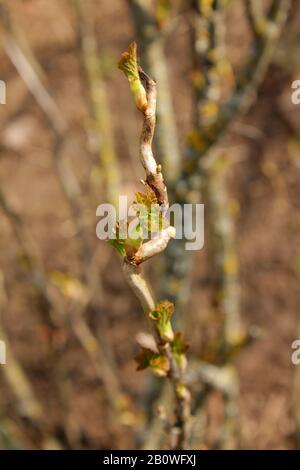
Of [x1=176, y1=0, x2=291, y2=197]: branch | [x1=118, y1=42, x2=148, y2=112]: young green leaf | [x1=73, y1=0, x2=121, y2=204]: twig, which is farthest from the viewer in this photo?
[x1=73, y1=0, x2=121, y2=204]: twig

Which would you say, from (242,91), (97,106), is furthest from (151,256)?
(97,106)

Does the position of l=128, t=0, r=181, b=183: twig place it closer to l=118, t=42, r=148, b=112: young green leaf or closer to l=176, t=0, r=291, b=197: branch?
l=176, t=0, r=291, b=197: branch

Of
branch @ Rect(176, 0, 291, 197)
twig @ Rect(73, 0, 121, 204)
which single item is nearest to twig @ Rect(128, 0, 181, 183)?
branch @ Rect(176, 0, 291, 197)

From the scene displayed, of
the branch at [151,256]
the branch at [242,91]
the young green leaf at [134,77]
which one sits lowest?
the branch at [151,256]

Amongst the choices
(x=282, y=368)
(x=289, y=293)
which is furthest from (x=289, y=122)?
(x=282, y=368)

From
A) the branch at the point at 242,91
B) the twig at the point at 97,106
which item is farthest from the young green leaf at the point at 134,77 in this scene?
the twig at the point at 97,106

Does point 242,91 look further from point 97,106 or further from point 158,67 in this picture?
point 97,106

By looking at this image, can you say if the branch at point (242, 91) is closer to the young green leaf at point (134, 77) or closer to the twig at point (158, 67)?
the twig at point (158, 67)

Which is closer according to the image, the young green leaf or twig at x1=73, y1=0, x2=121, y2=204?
the young green leaf

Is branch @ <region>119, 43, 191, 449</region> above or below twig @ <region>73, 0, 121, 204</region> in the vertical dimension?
below

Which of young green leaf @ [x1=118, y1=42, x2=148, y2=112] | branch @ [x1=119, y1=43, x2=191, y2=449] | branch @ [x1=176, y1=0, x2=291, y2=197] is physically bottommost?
branch @ [x1=119, y1=43, x2=191, y2=449]

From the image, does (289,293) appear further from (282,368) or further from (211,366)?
(211,366)
